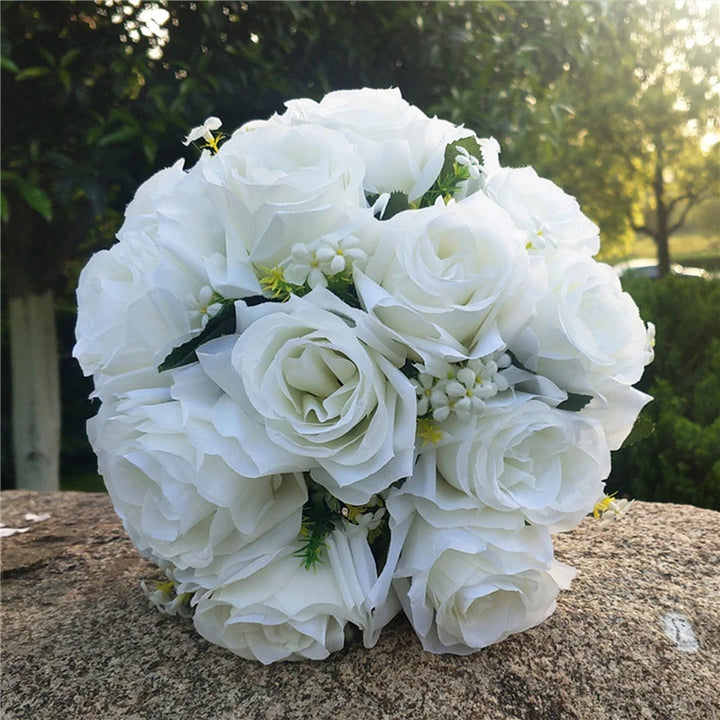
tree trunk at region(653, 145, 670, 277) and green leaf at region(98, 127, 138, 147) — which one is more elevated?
tree trunk at region(653, 145, 670, 277)

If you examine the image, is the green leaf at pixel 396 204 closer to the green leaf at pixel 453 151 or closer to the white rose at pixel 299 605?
the green leaf at pixel 453 151

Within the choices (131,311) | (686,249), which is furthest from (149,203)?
(686,249)

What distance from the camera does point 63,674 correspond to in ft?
5.43

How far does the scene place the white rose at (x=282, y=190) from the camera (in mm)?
1443

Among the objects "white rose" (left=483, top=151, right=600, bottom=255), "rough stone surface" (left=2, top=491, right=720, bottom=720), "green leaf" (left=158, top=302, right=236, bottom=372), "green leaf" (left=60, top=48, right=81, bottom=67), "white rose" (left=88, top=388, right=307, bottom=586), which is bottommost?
"rough stone surface" (left=2, top=491, right=720, bottom=720)

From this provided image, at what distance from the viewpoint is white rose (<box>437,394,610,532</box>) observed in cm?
144

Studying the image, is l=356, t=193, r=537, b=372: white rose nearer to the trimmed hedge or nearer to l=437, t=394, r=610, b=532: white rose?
l=437, t=394, r=610, b=532: white rose

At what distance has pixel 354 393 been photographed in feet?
4.34

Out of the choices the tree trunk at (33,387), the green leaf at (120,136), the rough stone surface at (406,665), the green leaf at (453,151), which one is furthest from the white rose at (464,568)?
the tree trunk at (33,387)

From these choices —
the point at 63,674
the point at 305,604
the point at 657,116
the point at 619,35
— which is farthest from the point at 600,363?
the point at 657,116

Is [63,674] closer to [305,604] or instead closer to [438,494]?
[305,604]

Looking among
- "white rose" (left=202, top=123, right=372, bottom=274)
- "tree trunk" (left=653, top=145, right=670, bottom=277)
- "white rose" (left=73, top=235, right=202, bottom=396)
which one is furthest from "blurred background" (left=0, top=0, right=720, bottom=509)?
"tree trunk" (left=653, top=145, right=670, bottom=277)

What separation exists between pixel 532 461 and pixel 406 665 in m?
0.51

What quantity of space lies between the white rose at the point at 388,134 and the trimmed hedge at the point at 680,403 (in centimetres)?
205
